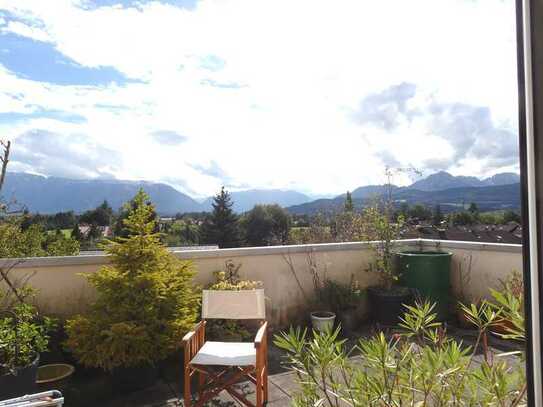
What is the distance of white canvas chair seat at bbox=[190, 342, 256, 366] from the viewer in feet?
9.71

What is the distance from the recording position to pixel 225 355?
3.08m

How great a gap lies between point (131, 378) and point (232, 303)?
3.34 feet

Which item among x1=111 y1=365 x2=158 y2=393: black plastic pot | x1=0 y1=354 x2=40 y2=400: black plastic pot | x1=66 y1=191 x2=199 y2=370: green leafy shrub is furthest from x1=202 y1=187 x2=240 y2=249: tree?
x1=0 y1=354 x2=40 y2=400: black plastic pot

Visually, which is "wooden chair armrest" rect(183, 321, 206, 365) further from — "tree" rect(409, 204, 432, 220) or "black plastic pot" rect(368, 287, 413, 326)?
"tree" rect(409, 204, 432, 220)

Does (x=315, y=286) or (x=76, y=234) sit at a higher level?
(x=76, y=234)

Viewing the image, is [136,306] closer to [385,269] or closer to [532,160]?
[385,269]

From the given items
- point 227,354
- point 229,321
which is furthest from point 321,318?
point 227,354

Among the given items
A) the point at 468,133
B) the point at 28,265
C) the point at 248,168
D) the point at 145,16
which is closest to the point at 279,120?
the point at 145,16

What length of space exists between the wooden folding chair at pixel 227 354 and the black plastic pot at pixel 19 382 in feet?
3.51

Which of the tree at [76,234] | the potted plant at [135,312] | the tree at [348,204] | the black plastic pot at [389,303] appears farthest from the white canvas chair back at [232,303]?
the tree at [76,234]

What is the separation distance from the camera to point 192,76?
6660mm

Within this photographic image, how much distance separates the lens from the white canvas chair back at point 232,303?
3.65 meters

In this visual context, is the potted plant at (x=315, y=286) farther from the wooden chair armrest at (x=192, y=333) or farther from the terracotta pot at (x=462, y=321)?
the wooden chair armrest at (x=192, y=333)

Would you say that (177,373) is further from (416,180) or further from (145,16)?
(416,180)
